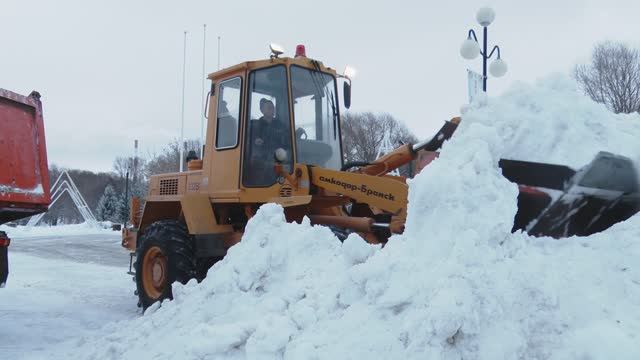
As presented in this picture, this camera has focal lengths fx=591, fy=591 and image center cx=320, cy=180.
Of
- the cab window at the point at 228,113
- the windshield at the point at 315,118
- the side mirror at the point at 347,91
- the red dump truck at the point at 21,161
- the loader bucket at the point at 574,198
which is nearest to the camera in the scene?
the loader bucket at the point at 574,198

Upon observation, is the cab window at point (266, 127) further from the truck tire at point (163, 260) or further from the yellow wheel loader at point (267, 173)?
the truck tire at point (163, 260)

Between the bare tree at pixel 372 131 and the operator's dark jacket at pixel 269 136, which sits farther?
the bare tree at pixel 372 131

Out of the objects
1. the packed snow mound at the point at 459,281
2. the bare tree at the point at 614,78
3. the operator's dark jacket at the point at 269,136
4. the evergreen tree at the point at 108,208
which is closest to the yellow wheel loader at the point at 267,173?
the operator's dark jacket at the point at 269,136

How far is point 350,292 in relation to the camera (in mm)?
3590

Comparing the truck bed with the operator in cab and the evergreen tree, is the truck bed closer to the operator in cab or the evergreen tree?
the operator in cab

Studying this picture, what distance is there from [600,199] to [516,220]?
22.0 inches

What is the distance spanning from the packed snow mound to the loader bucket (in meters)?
0.11

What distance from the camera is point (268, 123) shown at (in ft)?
22.2

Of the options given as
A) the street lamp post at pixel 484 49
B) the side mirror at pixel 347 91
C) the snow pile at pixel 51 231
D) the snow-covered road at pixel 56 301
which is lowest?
the snow-covered road at pixel 56 301

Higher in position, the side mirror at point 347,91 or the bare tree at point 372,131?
the bare tree at point 372,131

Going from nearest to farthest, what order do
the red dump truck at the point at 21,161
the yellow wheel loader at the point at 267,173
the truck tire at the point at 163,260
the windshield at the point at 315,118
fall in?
the red dump truck at the point at 21,161 < the yellow wheel loader at the point at 267,173 < the truck tire at the point at 163,260 < the windshield at the point at 315,118

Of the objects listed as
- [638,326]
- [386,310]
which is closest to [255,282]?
[386,310]

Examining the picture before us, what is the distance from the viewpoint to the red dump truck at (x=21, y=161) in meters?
5.94

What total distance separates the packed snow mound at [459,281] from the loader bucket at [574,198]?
113 mm
